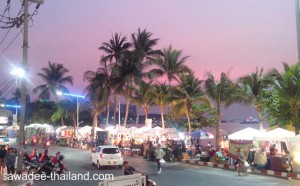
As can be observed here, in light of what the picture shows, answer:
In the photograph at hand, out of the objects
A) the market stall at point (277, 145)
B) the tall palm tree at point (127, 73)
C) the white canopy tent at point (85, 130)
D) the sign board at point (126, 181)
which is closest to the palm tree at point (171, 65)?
the tall palm tree at point (127, 73)

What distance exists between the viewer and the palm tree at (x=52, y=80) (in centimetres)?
7569

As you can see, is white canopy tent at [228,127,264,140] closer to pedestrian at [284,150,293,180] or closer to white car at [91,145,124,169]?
pedestrian at [284,150,293,180]

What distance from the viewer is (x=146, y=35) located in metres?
53.2

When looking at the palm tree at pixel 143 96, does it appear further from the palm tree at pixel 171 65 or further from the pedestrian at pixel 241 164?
the pedestrian at pixel 241 164

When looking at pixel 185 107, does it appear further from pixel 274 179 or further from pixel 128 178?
pixel 128 178

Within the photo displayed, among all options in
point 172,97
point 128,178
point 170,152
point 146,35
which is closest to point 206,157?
point 170,152

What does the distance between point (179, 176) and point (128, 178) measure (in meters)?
13.2

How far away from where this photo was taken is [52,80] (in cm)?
7662

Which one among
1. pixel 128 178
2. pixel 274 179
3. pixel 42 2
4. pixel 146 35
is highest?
pixel 146 35

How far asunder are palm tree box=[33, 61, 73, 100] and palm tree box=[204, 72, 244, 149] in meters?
48.4

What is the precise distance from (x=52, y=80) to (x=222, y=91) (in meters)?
51.4

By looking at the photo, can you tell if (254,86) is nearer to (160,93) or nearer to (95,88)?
(160,93)

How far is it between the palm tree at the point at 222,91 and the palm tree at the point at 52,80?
48.4 meters

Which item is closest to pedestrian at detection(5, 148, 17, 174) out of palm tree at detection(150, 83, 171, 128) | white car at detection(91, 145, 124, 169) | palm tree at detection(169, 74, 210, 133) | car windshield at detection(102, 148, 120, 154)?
white car at detection(91, 145, 124, 169)
